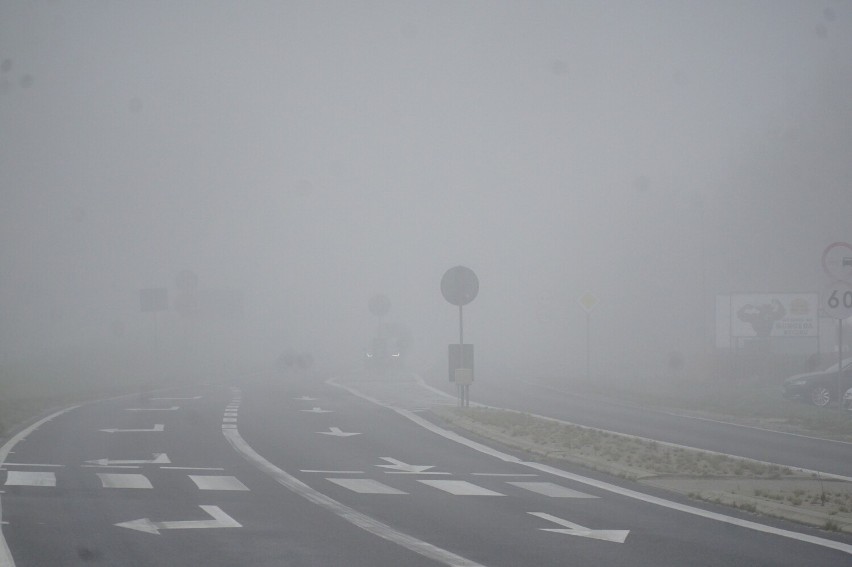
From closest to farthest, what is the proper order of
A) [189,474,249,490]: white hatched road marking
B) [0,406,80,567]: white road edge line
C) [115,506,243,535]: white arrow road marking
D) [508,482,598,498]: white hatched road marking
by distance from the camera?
[0,406,80,567]: white road edge line → [115,506,243,535]: white arrow road marking → [508,482,598,498]: white hatched road marking → [189,474,249,490]: white hatched road marking

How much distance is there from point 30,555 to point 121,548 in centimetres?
74

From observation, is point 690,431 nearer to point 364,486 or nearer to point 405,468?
point 405,468

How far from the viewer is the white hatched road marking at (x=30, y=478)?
13477 mm

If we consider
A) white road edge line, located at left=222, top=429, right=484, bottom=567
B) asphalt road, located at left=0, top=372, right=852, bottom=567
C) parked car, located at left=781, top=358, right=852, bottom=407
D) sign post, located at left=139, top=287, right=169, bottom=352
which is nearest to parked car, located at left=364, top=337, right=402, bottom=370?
sign post, located at left=139, top=287, right=169, bottom=352

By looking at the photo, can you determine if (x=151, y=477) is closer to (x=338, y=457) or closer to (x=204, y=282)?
(x=338, y=457)

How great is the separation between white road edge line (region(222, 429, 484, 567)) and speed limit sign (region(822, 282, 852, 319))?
13.8 meters

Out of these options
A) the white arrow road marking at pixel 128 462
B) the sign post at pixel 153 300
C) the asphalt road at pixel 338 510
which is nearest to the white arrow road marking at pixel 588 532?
the asphalt road at pixel 338 510

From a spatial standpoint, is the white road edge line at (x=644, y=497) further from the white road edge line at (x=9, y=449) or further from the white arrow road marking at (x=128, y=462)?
the white road edge line at (x=9, y=449)

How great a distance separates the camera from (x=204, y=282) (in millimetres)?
120750

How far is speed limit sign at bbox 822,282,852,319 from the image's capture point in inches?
942

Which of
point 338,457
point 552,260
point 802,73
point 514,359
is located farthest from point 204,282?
point 338,457

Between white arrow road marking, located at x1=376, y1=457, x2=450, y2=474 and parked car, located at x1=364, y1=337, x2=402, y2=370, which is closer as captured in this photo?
white arrow road marking, located at x1=376, y1=457, x2=450, y2=474

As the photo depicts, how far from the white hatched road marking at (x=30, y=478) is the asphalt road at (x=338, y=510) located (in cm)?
2

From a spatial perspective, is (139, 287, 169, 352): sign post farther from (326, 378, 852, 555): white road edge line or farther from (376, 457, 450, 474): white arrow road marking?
(376, 457, 450, 474): white arrow road marking
